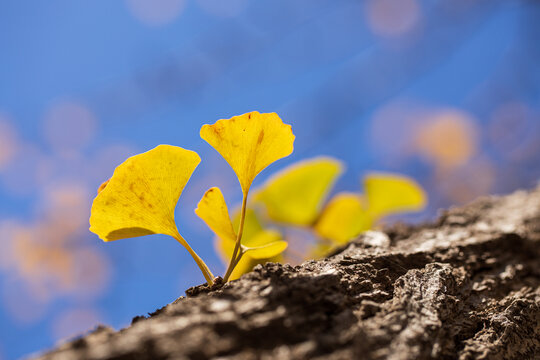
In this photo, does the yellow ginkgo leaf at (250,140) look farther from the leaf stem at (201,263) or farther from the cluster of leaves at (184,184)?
the leaf stem at (201,263)

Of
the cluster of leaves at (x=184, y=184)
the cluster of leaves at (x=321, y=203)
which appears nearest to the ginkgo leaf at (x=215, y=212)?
the cluster of leaves at (x=184, y=184)

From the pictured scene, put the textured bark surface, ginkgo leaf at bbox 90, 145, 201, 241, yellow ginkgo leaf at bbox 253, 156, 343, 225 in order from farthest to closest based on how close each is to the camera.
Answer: yellow ginkgo leaf at bbox 253, 156, 343, 225
ginkgo leaf at bbox 90, 145, 201, 241
the textured bark surface

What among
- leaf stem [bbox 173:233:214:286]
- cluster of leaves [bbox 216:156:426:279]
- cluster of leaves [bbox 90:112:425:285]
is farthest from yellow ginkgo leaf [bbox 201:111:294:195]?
cluster of leaves [bbox 216:156:426:279]

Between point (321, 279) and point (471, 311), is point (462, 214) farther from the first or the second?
point (321, 279)

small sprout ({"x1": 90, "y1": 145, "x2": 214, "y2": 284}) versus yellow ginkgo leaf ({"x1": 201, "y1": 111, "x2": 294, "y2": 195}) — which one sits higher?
small sprout ({"x1": 90, "y1": 145, "x2": 214, "y2": 284})

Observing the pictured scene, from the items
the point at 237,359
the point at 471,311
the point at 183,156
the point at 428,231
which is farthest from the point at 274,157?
the point at 428,231

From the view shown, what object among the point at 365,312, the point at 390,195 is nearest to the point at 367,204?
the point at 390,195

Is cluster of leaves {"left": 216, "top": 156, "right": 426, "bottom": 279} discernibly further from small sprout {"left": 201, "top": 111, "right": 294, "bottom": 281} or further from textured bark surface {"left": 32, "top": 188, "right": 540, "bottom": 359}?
small sprout {"left": 201, "top": 111, "right": 294, "bottom": 281}
